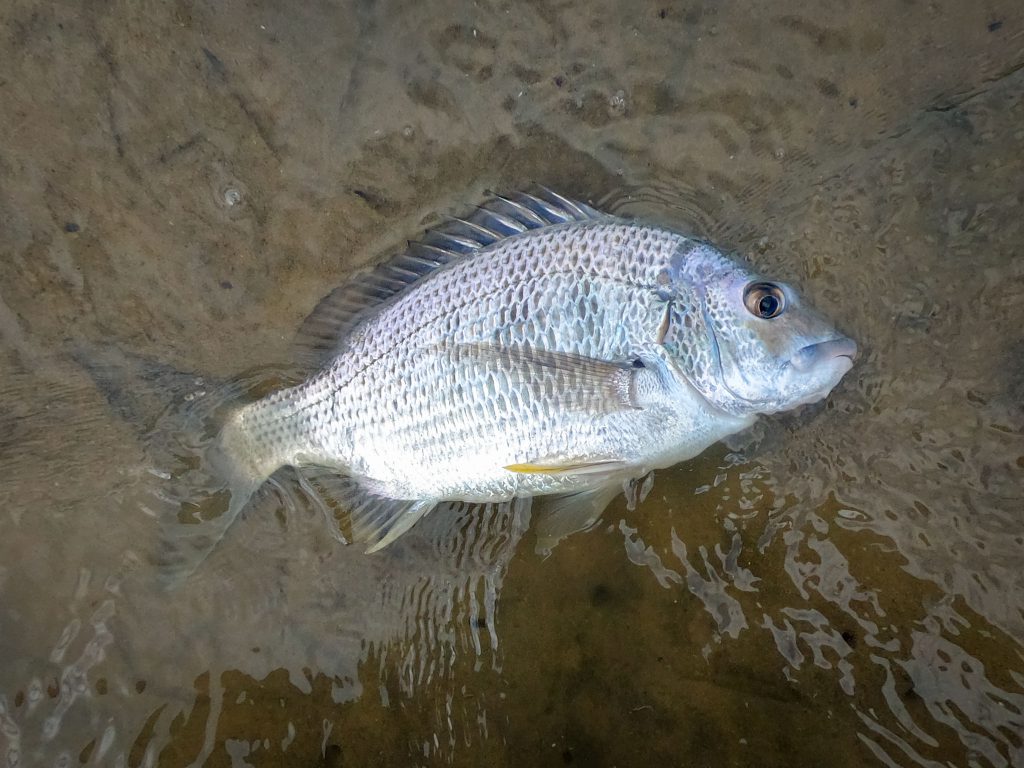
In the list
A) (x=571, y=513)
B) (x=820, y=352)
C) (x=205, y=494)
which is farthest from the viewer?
(x=205, y=494)

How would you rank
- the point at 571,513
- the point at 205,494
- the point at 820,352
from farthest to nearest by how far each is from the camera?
the point at 205,494
the point at 571,513
the point at 820,352

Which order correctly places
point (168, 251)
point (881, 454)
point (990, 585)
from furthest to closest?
point (168, 251) < point (881, 454) < point (990, 585)

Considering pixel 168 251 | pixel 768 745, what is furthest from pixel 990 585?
pixel 168 251

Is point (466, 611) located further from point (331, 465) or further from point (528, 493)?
point (331, 465)

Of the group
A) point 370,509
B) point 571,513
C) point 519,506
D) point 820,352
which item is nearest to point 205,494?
point 370,509

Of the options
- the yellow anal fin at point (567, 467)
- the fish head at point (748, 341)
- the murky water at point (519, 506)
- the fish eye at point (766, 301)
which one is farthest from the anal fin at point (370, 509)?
the fish eye at point (766, 301)

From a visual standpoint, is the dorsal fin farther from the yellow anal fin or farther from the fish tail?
the yellow anal fin

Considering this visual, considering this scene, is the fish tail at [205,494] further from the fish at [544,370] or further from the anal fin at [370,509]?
the anal fin at [370,509]

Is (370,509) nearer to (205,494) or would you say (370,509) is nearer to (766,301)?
(205,494)
